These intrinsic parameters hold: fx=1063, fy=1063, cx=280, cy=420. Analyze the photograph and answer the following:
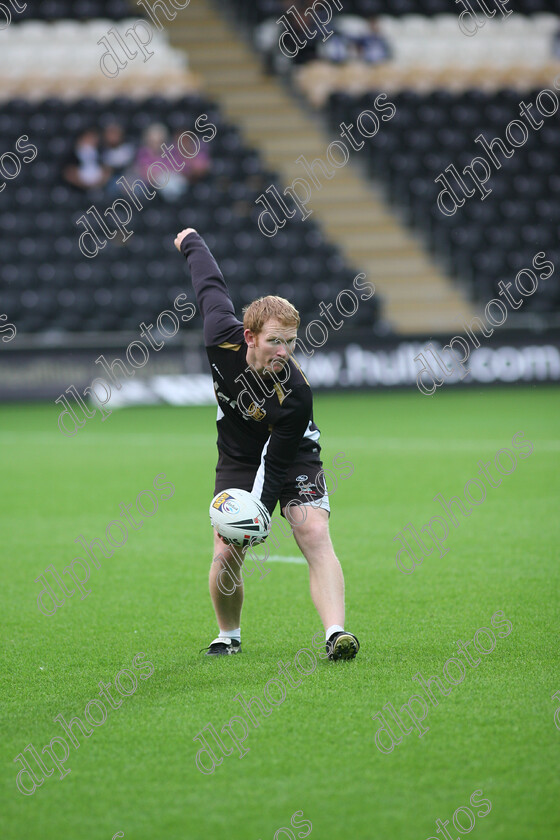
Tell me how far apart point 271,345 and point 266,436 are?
1.98 feet

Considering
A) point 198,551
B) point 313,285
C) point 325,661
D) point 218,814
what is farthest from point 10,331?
point 218,814

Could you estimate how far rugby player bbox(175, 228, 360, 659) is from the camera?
4668mm

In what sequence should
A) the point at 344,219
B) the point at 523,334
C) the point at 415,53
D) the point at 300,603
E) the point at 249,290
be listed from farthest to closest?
the point at 415,53 → the point at 344,219 → the point at 249,290 → the point at 523,334 → the point at 300,603

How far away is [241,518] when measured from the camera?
473 cm

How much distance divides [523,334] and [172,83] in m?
11.3

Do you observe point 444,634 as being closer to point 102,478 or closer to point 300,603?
point 300,603

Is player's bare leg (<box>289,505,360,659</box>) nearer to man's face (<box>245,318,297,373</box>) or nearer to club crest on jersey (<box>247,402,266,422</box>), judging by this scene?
club crest on jersey (<box>247,402,266,422</box>)

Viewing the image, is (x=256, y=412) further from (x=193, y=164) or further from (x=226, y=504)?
(x=193, y=164)

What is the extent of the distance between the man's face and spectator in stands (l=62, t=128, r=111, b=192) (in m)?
17.5

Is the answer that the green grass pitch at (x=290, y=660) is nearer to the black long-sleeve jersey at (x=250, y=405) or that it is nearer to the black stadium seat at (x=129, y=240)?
the black long-sleeve jersey at (x=250, y=405)

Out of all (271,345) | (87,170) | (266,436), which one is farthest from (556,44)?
(271,345)

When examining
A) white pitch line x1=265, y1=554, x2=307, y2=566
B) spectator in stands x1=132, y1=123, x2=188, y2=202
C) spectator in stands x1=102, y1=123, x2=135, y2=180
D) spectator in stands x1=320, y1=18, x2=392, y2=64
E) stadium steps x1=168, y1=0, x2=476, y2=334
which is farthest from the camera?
spectator in stands x1=320, y1=18, x2=392, y2=64

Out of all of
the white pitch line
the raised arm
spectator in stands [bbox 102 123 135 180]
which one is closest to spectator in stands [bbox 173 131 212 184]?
spectator in stands [bbox 102 123 135 180]

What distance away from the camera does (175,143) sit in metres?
22.0
